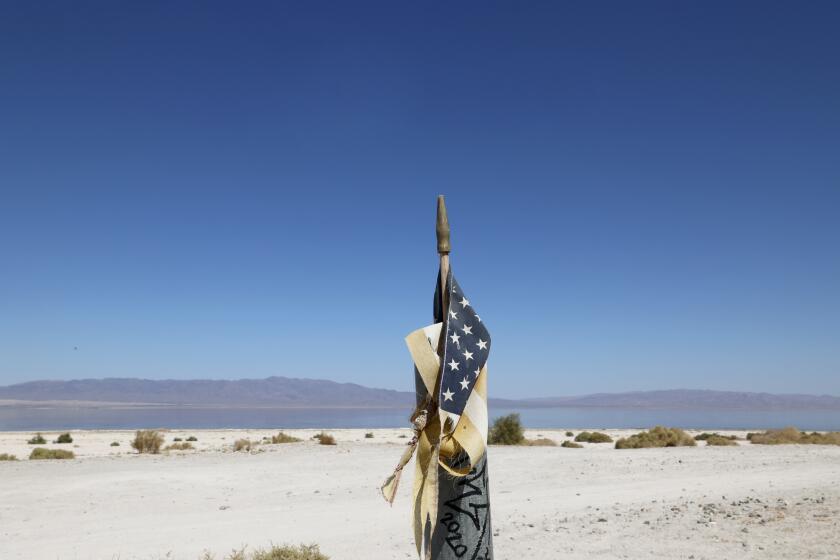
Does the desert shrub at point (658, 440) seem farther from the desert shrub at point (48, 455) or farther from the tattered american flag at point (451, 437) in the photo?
the tattered american flag at point (451, 437)

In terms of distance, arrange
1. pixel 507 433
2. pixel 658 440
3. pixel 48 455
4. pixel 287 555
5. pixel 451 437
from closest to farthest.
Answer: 1. pixel 451 437
2. pixel 287 555
3. pixel 48 455
4. pixel 658 440
5. pixel 507 433

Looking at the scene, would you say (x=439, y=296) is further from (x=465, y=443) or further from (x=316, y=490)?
(x=316, y=490)

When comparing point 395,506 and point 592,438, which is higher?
point 395,506

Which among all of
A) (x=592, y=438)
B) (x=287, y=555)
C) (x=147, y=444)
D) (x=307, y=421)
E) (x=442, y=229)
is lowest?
(x=307, y=421)

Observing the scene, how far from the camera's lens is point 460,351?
480cm

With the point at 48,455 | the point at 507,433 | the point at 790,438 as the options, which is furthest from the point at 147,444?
the point at 790,438

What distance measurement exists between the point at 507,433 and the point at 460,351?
23.7 metres

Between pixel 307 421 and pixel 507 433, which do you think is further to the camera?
pixel 307 421

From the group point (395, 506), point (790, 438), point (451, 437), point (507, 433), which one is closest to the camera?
point (451, 437)

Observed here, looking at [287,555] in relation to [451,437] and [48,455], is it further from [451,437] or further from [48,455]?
[48,455]

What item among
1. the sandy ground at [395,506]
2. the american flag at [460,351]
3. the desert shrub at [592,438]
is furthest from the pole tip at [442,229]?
the desert shrub at [592,438]

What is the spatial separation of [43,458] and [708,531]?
21.1 meters

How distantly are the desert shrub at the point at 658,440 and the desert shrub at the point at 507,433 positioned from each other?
3.87 metres

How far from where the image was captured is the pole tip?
16.6 ft
